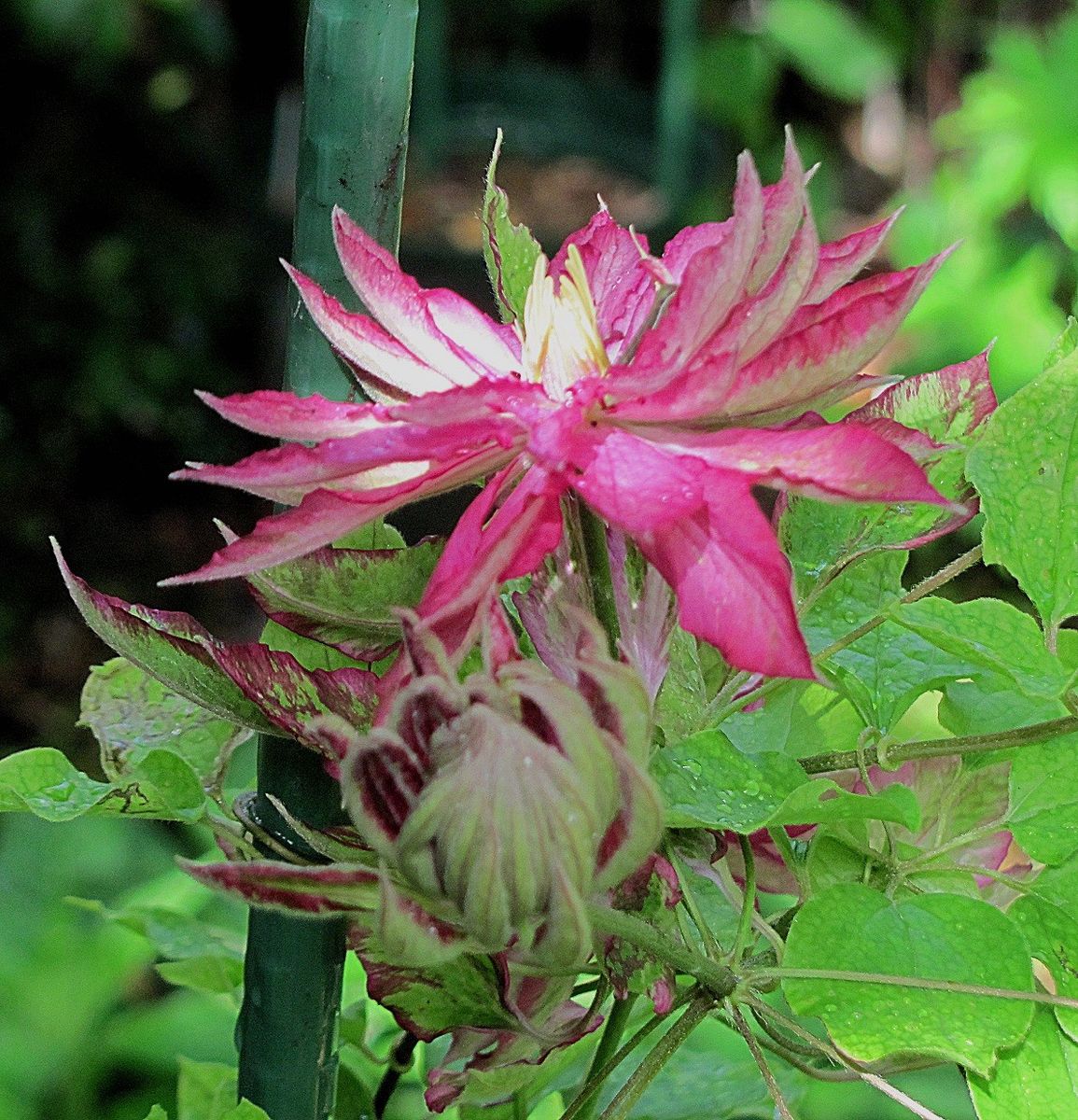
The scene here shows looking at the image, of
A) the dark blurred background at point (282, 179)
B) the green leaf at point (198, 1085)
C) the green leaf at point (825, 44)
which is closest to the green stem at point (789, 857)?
the green leaf at point (198, 1085)

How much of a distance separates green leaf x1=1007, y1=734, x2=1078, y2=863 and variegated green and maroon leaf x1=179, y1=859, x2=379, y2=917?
0.15 m

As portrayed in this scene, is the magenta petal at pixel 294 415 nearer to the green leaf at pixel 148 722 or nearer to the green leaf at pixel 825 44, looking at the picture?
the green leaf at pixel 148 722

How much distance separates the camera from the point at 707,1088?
1.67 ft

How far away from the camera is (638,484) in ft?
0.93

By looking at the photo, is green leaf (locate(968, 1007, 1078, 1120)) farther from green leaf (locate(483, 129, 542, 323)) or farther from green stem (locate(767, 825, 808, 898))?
green leaf (locate(483, 129, 542, 323))

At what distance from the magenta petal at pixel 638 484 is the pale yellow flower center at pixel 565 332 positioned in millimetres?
30

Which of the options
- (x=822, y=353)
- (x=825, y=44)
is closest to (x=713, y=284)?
(x=822, y=353)

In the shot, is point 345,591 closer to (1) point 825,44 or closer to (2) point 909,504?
(2) point 909,504

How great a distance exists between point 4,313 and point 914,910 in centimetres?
228

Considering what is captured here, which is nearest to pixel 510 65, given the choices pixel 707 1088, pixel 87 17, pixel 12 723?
pixel 87 17

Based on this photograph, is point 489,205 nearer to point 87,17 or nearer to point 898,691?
point 898,691

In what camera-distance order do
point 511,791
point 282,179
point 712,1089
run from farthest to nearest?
point 282,179
point 712,1089
point 511,791

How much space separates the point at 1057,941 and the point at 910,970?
0.17 feet

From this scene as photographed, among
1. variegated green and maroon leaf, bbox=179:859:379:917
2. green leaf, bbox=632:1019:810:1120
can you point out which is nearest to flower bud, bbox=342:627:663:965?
variegated green and maroon leaf, bbox=179:859:379:917
